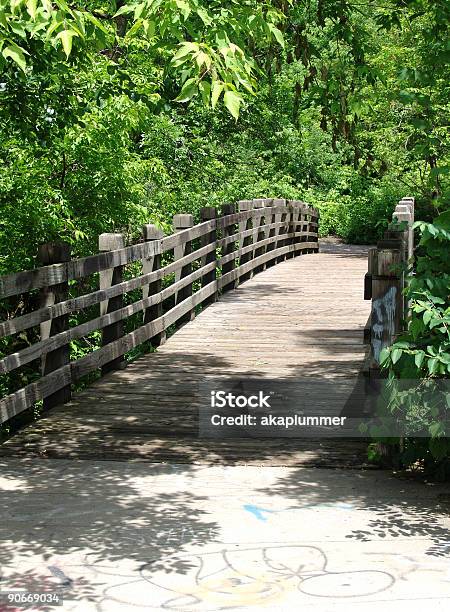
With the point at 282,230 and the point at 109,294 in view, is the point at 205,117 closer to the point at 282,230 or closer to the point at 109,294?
the point at 282,230

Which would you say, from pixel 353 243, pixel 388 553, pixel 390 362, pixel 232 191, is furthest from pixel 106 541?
pixel 353 243

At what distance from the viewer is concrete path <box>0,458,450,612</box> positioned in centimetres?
472

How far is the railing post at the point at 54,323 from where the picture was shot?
8461mm

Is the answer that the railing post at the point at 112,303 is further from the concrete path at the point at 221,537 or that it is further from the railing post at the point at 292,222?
the railing post at the point at 292,222

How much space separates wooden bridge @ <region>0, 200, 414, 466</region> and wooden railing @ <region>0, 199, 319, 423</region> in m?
0.02

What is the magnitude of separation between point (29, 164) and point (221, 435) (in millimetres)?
6251

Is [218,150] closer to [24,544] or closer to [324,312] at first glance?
[324,312]

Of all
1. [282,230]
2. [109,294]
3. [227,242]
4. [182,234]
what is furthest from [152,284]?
[282,230]

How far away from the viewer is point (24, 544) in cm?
534

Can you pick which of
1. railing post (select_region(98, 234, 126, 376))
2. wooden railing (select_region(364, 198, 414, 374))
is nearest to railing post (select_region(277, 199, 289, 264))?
railing post (select_region(98, 234, 126, 376))

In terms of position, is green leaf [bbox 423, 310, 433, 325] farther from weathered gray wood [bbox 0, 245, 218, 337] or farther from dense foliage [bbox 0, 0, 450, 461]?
weathered gray wood [bbox 0, 245, 218, 337]

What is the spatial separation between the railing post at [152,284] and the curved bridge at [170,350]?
0.04 ft

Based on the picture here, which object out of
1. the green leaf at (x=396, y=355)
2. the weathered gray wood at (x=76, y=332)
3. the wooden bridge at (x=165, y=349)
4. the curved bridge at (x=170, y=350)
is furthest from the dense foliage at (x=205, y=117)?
the weathered gray wood at (x=76, y=332)

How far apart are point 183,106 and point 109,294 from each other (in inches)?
661
